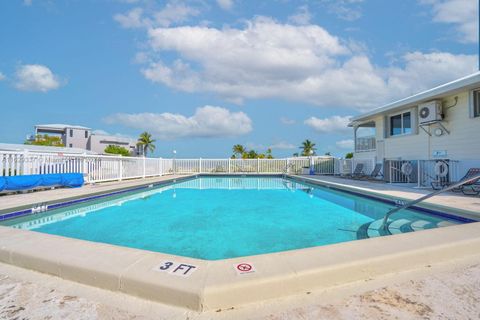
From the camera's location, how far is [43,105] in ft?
105

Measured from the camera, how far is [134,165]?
500 inches

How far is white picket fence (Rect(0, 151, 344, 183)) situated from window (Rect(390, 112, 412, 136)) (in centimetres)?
404

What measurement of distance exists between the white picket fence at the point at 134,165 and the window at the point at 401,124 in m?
4.04

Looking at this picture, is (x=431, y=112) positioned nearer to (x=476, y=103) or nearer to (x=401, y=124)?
(x=476, y=103)

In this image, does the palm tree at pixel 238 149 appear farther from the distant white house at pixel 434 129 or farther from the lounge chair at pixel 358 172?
the distant white house at pixel 434 129

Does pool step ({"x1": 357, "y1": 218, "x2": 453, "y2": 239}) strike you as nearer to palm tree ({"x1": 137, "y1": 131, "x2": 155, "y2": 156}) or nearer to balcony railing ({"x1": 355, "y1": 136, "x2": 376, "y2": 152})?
balcony railing ({"x1": 355, "y1": 136, "x2": 376, "y2": 152})

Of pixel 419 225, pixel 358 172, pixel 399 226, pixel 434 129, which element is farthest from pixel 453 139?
pixel 399 226

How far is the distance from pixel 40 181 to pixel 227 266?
24.6 ft

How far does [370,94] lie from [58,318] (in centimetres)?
1899

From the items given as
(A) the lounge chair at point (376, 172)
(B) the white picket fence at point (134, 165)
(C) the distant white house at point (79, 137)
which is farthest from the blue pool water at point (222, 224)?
(C) the distant white house at point (79, 137)

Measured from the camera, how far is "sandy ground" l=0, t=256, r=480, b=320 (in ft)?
5.04

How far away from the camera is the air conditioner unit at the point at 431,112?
843 cm

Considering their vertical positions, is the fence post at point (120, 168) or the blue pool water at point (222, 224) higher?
the fence post at point (120, 168)

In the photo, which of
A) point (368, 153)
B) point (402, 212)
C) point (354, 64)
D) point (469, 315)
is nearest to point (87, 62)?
point (354, 64)
